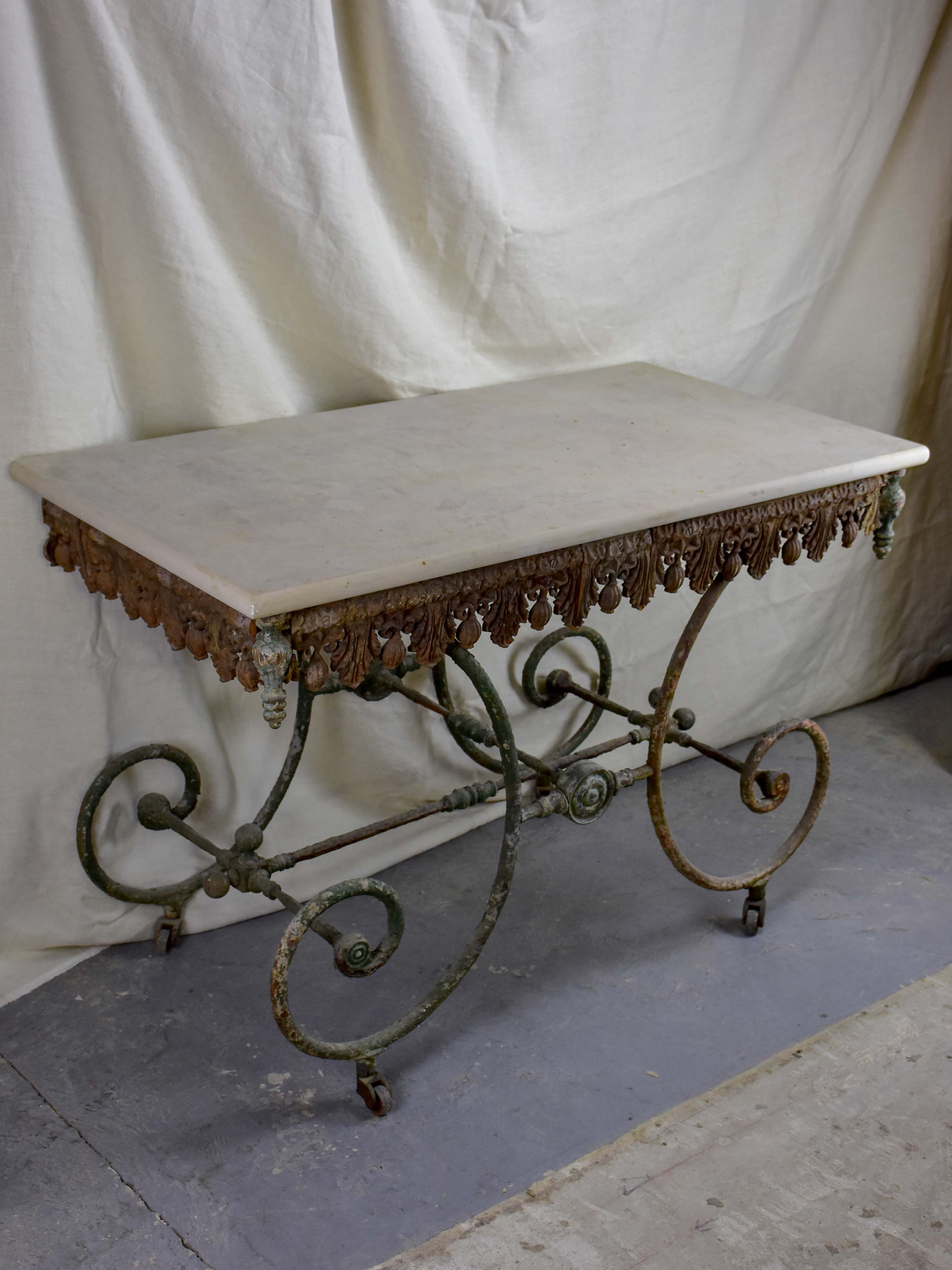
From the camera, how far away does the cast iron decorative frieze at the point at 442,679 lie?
1.67 meters

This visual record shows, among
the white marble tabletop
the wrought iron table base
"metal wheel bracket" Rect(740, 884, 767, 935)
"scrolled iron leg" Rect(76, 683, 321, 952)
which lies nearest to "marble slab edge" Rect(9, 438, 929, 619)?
the white marble tabletop

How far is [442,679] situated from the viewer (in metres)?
2.64

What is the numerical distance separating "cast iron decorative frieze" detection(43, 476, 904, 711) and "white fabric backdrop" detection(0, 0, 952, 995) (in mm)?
325

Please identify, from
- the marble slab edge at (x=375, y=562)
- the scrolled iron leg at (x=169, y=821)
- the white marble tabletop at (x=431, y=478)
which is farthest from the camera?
the scrolled iron leg at (x=169, y=821)

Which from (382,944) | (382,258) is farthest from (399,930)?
(382,258)

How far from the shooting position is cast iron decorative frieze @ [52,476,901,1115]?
1675mm

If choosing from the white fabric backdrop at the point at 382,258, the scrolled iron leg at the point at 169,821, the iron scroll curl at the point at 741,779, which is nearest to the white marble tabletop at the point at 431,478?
the white fabric backdrop at the point at 382,258

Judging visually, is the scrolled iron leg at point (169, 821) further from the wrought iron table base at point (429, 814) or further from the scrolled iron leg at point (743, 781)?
the scrolled iron leg at point (743, 781)

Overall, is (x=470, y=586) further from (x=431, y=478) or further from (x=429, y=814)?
(x=429, y=814)

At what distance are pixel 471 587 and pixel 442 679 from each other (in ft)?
3.01

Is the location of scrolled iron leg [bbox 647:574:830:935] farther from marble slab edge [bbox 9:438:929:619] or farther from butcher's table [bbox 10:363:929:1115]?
marble slab edge [bbox 9:438:929:619]

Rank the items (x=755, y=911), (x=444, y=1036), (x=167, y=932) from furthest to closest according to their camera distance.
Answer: (x=755, y=911) < (x=167, y=932) < (x=444, y=1036)

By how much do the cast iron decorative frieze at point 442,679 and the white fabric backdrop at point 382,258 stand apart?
0.11 m

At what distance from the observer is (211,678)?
2404mm
